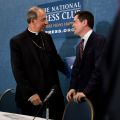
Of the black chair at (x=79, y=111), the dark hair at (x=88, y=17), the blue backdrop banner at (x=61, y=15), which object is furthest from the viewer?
the blue backdrop banner at (x=61, y=15)

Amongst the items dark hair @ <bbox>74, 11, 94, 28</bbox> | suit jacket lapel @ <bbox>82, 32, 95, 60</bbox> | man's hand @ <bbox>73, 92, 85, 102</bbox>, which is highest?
dark hair @ <bbox>74, 11, 94, 28</bbox>

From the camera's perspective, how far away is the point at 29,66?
9.98 ft

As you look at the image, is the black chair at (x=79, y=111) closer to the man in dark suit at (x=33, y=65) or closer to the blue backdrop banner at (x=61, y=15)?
the man in dark suit at (x=33, y=65)

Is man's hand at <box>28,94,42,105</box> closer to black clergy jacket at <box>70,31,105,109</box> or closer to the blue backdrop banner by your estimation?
black clergy jacket at <box>70,31,105,109</box>

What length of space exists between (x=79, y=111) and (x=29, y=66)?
91 cm

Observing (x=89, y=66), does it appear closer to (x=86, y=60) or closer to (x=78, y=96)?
(x=86, y=60)

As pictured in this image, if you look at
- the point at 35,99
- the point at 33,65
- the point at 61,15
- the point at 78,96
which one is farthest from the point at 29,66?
the point at 61,15

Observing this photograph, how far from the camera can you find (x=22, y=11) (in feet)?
13.3

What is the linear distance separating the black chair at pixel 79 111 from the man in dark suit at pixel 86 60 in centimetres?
21

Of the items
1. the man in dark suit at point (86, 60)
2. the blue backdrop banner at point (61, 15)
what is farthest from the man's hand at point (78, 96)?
the blue backdrop banner at point (61, 15)

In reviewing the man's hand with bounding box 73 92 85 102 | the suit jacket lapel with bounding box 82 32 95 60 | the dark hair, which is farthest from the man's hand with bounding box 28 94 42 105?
the dark hair

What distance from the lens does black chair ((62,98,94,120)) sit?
2.20 meters

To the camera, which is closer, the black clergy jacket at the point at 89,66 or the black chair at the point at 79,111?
the black chair at the point at 79,111

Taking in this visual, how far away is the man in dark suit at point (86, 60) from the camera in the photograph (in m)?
2.65
